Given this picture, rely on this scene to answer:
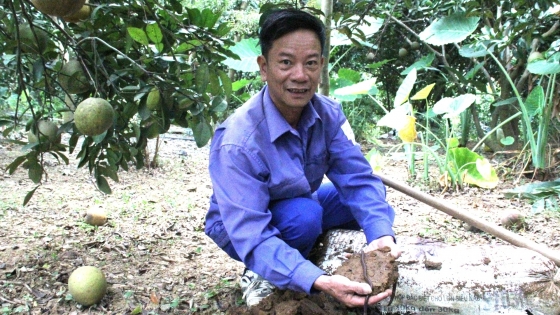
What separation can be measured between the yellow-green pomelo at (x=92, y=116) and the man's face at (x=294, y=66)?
0.62 meters

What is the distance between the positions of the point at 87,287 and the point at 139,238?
3.23ft

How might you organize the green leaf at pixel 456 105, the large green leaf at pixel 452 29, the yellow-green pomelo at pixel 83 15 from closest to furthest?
the yellow-green pomelo at pixel 83 15
the green leaf at pixel 456 105
the large green leaf at pixel 452 29

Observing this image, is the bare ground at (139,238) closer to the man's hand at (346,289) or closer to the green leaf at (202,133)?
the man's hand at (346,289)

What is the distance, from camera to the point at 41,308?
236cm

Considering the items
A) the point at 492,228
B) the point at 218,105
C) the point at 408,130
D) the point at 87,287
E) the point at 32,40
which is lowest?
the point at 408,130

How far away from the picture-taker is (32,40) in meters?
2.01

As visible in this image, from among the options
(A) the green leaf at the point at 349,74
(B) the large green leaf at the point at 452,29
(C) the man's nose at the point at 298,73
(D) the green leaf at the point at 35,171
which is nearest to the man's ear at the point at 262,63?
(C) the man's nose at the point at 298,73

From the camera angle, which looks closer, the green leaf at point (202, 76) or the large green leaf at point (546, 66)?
the green leaf at point (202, 76)

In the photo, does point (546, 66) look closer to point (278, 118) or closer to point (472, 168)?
point (472, 168)

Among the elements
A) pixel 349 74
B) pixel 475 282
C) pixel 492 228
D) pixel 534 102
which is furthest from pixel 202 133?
pixel 349 74

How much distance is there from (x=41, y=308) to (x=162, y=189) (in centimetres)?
231

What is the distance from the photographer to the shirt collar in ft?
6.61

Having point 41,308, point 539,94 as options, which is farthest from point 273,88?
point 539,94

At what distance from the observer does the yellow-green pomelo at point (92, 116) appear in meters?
1.82
